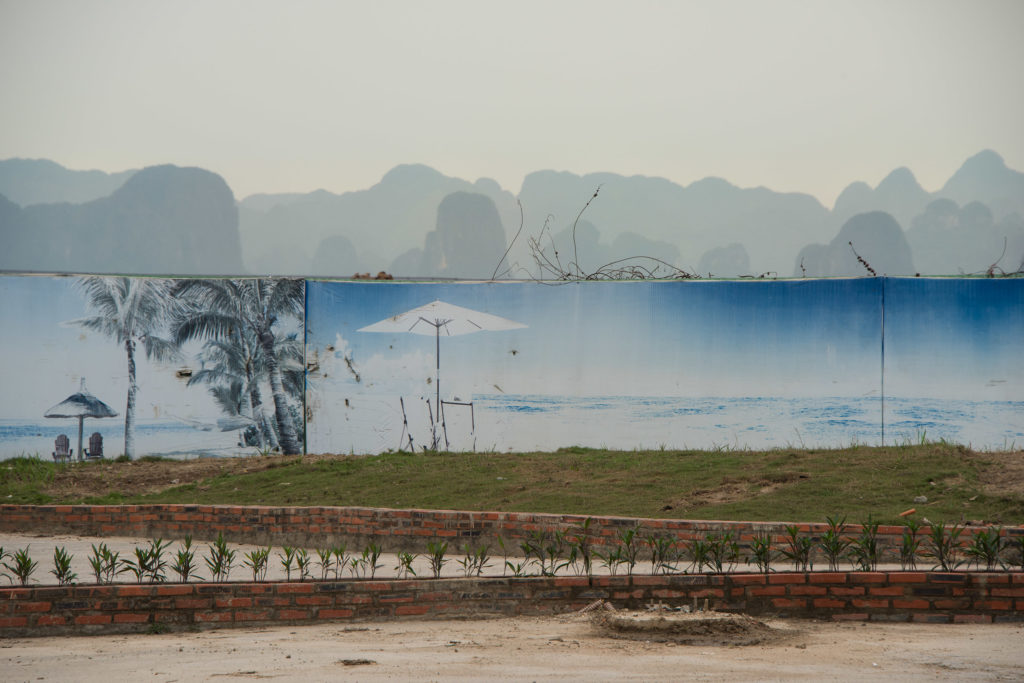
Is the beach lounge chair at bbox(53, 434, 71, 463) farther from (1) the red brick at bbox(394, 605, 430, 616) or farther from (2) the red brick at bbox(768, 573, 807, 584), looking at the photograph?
(2) the red brick at bbox(768, 573, 807, 584)

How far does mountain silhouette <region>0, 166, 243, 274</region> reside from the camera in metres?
32.9

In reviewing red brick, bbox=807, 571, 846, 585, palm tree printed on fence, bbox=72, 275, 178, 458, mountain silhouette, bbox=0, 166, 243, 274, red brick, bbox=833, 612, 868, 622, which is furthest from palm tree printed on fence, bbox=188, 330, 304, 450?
mountain silhouette, bbox=0, 166, 243, 274

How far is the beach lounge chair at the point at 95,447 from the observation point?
14.5m

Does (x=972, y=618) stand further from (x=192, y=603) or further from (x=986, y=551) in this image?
(x=192, y=603)

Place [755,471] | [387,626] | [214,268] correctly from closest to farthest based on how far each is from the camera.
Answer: [387,626], [755,471], [214,268]

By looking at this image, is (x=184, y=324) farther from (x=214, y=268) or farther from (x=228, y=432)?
(x=214, y=268)

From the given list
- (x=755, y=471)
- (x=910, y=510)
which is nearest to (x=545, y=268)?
(x=755, y=471)

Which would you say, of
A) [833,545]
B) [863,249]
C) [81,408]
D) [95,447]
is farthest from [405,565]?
[863,249]

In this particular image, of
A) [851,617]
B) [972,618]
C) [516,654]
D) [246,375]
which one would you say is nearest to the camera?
[516,654]

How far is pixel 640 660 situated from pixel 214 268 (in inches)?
1240

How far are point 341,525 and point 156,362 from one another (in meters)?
6.31

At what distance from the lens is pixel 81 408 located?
47.9ft

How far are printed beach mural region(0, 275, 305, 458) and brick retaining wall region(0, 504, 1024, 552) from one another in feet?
12.0

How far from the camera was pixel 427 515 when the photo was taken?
31.6 ft
